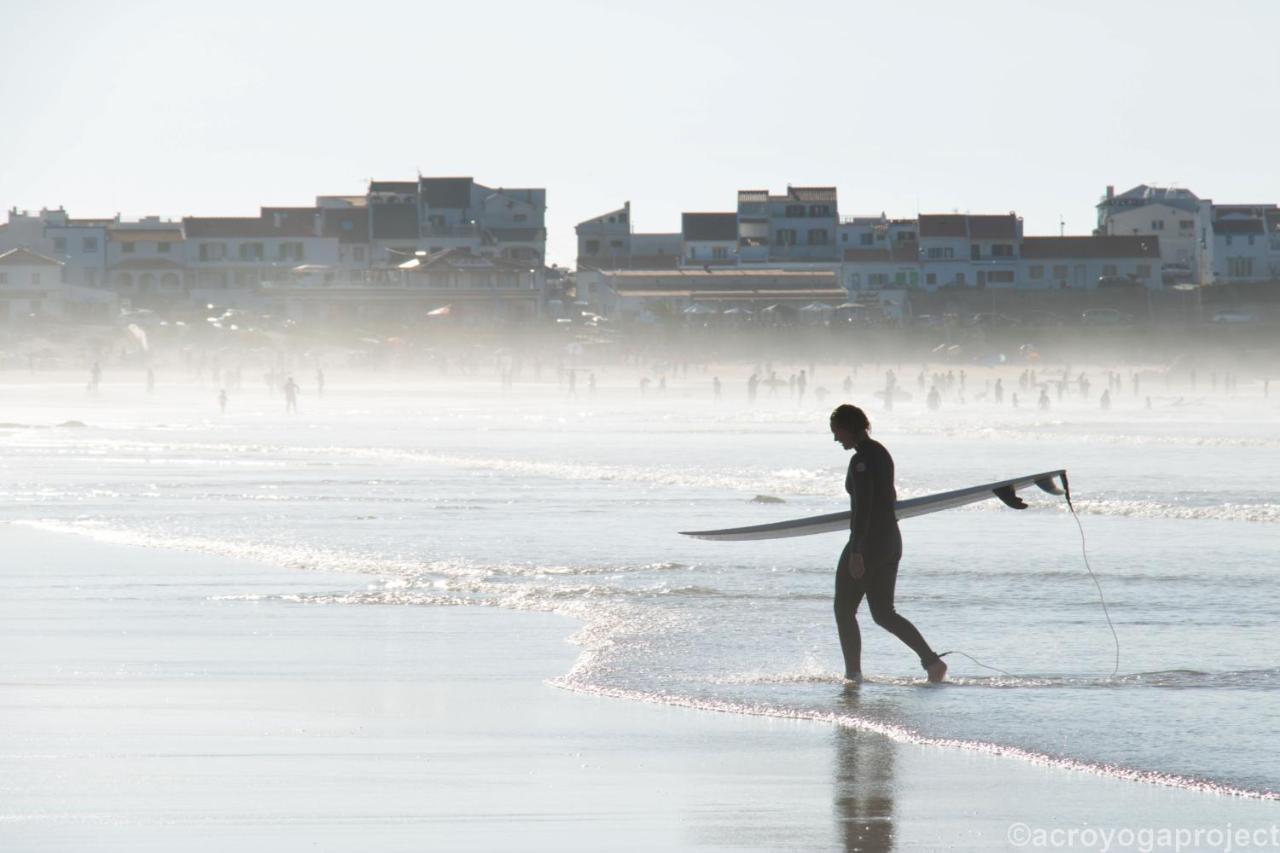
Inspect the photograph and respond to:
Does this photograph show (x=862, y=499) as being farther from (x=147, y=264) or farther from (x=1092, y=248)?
(x=1092, y=248)

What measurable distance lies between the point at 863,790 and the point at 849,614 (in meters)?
2.11

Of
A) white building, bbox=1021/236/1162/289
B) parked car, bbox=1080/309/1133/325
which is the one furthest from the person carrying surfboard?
white building, bbox=1021/236/1162/289

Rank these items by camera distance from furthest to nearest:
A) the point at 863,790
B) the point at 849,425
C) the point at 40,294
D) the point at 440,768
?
the point at 40,294
the point at 849,425
the point at 440,768
the point at 863,790

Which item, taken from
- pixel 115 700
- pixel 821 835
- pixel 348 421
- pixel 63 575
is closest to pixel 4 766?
pixel 115 700

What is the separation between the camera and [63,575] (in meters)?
13.5


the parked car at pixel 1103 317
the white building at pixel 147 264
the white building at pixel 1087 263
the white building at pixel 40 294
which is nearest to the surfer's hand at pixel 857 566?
the white building at pixel 40 294

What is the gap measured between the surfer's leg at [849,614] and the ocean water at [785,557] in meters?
0.13

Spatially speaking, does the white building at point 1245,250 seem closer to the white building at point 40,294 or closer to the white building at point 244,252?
the white building at point 244,252

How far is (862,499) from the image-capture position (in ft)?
27.3

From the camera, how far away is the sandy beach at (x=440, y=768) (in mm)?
6012

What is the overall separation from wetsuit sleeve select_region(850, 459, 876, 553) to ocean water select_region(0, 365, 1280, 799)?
0.83m

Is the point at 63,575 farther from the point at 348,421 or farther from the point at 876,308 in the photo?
the point at 876,308

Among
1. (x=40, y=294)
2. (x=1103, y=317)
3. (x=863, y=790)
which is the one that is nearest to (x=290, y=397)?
(x=40, y=294)

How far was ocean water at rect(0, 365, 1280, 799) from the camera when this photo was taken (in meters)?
8.32
